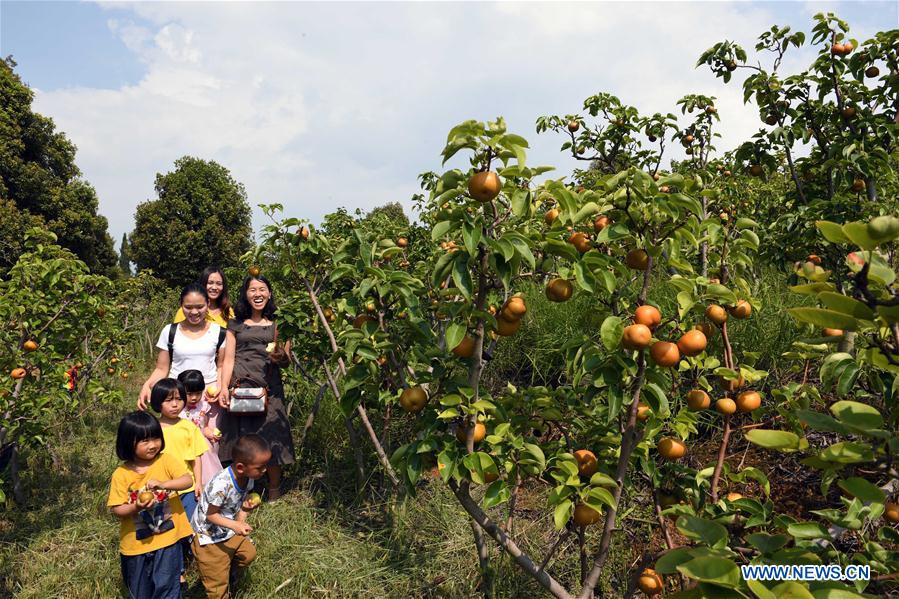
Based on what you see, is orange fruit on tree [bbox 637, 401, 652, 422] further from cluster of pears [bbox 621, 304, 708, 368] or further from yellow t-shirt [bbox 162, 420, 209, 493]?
yellow t-shirt [bbox 162, 420, 209, 493]

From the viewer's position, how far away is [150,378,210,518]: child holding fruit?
2746 mm

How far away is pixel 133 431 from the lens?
2.38 meters

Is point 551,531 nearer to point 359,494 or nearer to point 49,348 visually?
point 359,494

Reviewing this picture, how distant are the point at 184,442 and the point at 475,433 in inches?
71.8

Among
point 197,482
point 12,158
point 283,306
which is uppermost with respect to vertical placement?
point 12,158

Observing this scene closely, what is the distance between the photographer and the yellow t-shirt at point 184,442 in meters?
2.73

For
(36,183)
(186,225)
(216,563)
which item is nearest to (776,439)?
(216,563)

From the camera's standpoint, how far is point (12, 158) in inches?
390

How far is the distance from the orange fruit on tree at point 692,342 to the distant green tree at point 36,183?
1111 centimetres

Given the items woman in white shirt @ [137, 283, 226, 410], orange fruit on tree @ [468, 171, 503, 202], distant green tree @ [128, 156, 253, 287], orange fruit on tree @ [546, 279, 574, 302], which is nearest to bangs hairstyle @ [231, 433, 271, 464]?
woman in white shirt @ [137, 283, 226, 410]

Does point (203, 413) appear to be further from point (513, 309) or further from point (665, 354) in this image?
point (665, 354)

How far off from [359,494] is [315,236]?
1.81 meters

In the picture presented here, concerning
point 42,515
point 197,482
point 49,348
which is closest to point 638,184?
point 197,482

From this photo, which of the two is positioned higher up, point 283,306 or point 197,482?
point 283,306
